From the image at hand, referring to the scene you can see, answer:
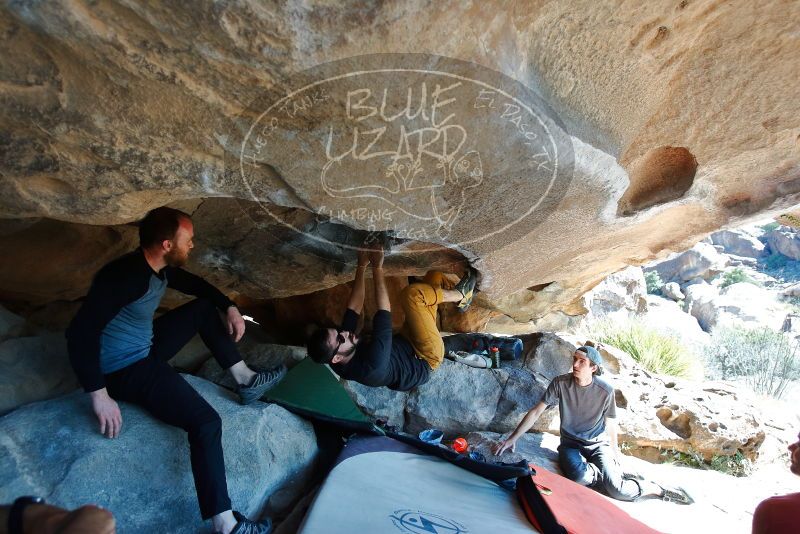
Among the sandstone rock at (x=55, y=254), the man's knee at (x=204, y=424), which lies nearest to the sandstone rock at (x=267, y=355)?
the sandstone rock at (x=55, y=254)

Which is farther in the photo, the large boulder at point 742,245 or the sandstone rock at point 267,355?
the large boulder at point 742,245

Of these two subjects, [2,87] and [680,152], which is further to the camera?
[680,152]

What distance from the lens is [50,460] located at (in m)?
2.12

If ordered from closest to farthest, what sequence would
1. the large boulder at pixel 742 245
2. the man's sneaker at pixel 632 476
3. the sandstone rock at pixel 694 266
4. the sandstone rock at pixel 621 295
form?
the man's sneaker at pixel 632 476, the sandstone rock at pixel 621 295, the sandstone rock at pixel 694 266, the large boulder at pixel 742 245

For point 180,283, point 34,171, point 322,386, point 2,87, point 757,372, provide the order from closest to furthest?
point 2,87, point 34,171, point 180,283, point 322,386, point 757,372

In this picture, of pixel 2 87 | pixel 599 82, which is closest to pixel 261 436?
pixel 2 87

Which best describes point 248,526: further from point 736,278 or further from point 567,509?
point 736,278

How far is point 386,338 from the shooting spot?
10.2 ft

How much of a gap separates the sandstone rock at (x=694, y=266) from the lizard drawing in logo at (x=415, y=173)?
25682 mm

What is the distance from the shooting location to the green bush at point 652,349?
8.73 metres

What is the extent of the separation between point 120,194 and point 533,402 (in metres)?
4.23

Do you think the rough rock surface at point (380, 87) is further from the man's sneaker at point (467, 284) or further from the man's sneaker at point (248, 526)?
the man's sneaker at point (248, 526)

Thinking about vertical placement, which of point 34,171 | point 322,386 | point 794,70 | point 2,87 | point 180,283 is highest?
point 794,70

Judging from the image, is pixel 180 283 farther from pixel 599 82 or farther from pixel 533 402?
pixel 533 402
